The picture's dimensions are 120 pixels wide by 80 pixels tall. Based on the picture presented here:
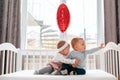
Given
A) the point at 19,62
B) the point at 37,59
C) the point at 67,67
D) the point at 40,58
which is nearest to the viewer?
the point at 67,67

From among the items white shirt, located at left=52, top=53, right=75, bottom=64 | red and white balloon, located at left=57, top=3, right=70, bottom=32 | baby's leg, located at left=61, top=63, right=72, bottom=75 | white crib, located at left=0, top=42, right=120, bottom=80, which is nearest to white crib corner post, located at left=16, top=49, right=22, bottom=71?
white crib, located at left=0, top=42, right=120, bottom=80

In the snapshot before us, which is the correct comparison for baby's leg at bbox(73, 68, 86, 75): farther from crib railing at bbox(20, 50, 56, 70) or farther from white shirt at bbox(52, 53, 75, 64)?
crib railing at bbox(20, 50, 56, 70)

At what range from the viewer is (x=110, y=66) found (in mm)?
2475

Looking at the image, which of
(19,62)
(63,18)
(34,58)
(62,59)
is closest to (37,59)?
(34,58)

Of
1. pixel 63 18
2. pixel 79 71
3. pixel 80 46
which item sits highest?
pixel 63 18

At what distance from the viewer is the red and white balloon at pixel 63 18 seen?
8.69ft

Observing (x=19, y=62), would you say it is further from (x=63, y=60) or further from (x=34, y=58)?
(x=63, y=60)

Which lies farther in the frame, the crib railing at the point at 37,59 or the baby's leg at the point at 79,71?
the crib railing at the point at 37,59

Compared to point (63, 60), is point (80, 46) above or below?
above

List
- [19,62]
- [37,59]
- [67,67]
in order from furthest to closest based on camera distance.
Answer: [37,59]
[19,62]
[67,67]

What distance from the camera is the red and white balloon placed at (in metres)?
2.65

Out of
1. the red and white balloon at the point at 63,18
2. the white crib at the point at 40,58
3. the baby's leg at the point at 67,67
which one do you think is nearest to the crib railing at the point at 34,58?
the white crib at the point at 40,58

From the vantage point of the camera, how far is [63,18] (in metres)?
2.64

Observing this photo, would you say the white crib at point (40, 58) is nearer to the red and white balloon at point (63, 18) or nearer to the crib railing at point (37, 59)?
the crib railing at point (37, 59)
